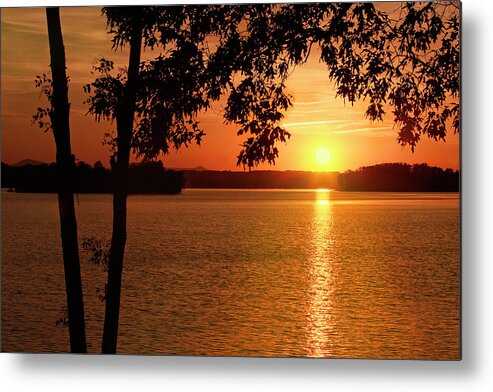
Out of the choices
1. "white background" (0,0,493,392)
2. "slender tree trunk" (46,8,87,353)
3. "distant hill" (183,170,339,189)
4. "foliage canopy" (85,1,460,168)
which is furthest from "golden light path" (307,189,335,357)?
"slender tree trunk" (46,8,87,353)

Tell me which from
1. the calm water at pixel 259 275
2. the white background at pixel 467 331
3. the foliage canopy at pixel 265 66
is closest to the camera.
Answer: the white background at pixel 467 331

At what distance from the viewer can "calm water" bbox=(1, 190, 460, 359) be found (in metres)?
4.97

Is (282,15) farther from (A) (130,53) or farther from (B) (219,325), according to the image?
(B) (219,325)

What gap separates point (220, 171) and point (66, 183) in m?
0.91

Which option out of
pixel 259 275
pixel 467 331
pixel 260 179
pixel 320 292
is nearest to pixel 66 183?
pixel 260 179

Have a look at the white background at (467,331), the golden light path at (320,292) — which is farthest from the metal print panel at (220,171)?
the white background at (467,331)

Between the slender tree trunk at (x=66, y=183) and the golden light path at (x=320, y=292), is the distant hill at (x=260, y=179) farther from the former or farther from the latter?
the slender tree trunk at (x=66, y=183)

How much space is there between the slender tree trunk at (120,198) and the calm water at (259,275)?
47 millimetres

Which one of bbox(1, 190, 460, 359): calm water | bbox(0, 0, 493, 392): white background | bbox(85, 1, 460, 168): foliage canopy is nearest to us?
bbox(0, 0, 493, 392): white background

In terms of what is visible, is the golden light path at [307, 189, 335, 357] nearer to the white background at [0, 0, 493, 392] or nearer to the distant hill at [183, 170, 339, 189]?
the white background at [0, 0, 493, 392]

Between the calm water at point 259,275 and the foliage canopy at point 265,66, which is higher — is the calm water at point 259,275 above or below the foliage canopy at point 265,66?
below

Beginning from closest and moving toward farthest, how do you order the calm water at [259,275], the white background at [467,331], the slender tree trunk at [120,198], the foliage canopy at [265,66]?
the white background at [467,331] → the calm water at [259,275] → the foliage canopy at [265,66] → the slender tree trunk at [120,198]

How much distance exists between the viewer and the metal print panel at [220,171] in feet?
16.6

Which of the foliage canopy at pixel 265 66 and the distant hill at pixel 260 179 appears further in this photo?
the distant hill at pixel 260 179
